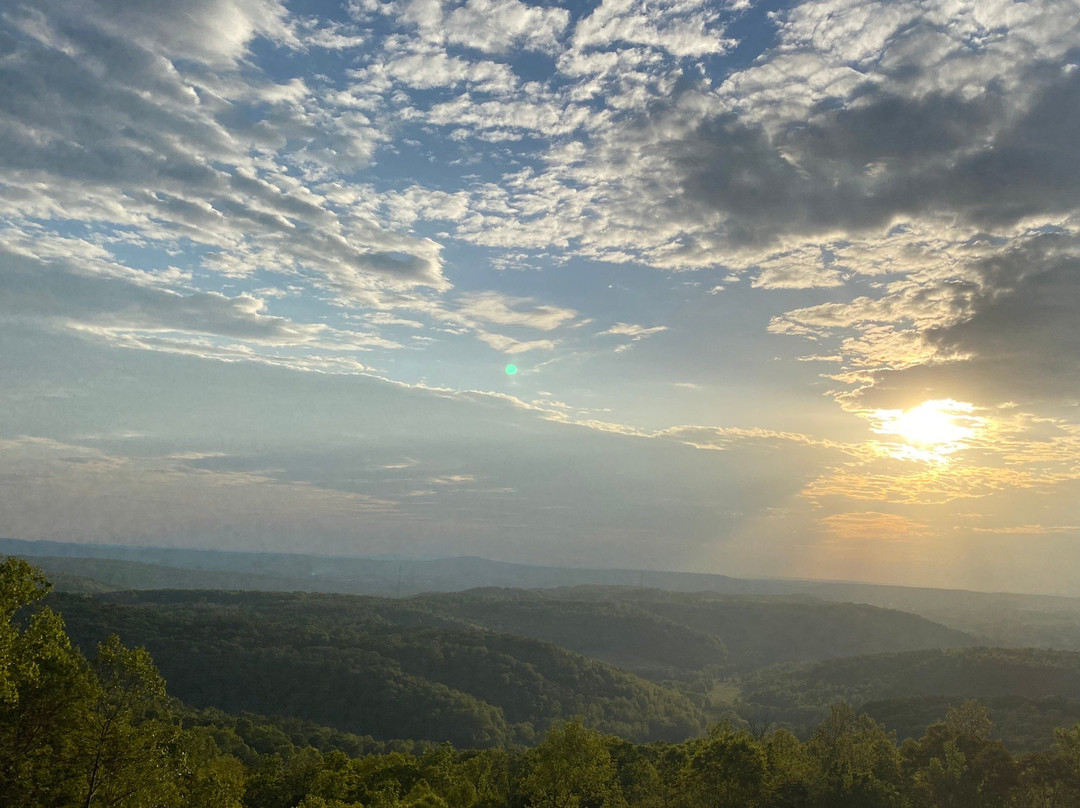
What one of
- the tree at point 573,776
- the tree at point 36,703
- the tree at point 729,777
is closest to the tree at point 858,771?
the tree at point 729,777

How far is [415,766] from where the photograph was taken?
92.3m

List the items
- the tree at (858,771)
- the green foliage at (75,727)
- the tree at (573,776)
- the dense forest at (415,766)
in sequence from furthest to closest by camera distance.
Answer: the tree at (858,771)
the tree at (573,776)
the dense forest at (415,766)
the green foliage at (75,727)

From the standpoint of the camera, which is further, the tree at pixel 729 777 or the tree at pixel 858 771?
the tree at pixel 858 771

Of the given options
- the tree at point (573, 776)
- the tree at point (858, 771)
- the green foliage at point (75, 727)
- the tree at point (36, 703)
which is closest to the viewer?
the tree at point (36, 703)

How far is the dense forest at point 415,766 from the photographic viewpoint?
110 feet

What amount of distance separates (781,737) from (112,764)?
293 feet

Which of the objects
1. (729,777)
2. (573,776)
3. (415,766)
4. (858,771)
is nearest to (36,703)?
(573,776)

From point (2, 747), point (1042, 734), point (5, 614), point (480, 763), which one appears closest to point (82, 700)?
point (2, 747)

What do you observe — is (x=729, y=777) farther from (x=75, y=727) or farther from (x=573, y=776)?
(x=75, y=727)

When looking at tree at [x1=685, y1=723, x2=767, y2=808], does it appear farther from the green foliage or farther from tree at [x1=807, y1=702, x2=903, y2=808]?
the green foliage

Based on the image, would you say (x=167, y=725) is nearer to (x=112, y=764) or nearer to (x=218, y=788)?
(x=112, y=764)

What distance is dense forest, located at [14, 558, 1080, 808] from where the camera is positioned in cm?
Result: 3362

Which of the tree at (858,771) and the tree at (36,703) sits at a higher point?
the tree at (36,703)

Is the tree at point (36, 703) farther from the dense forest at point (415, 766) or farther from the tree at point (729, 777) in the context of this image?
the tree at point (729, 777)
